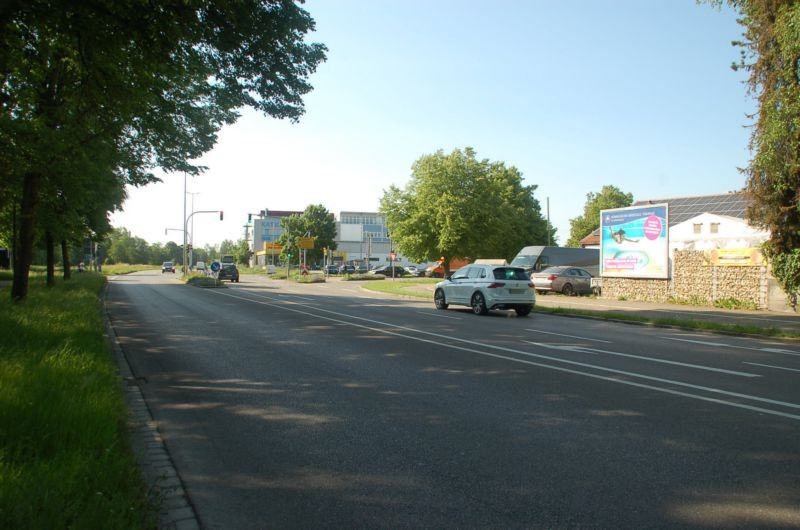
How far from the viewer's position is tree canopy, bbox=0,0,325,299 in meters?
7.95

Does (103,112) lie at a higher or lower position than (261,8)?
lower

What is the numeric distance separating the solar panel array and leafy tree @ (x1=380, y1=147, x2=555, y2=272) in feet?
60.2

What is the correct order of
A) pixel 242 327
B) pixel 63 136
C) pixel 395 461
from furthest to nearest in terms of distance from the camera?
pixel 242 327
pixel 63 136
pixel 395 461

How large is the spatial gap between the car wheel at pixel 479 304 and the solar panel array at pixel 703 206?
39.6 m

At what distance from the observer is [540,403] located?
675 centimetres

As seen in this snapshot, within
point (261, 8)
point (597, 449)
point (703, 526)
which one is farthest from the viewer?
point (261, 8)

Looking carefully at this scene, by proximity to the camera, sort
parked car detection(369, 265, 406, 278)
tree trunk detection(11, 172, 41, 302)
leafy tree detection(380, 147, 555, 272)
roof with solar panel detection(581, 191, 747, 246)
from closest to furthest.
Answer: tree trunk detection(11, 172, 41, 302) < leafy tree detection(380, 147, 555, 272) < roof with solar panel detection(581, 191, 747, 246) < parked car detection(369, 265, 406, 278)

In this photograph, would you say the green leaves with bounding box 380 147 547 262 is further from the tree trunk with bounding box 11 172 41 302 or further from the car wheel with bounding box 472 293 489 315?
the tree trunk with bounding box 11 172 41 302

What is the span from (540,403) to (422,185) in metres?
40.2

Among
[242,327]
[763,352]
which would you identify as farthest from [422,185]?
[763,352]

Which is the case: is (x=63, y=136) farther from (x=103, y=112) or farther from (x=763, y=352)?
(x=763, y=352)

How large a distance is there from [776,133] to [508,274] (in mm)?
9319

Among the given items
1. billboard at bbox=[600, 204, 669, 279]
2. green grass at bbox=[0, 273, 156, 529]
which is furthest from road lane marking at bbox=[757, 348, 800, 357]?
billboard at bbox=[600, 204, 669, 279]

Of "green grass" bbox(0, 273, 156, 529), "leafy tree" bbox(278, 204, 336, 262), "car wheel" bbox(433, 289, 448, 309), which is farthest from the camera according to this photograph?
"leafy tree" bbox(278, 204, 336, 262)
